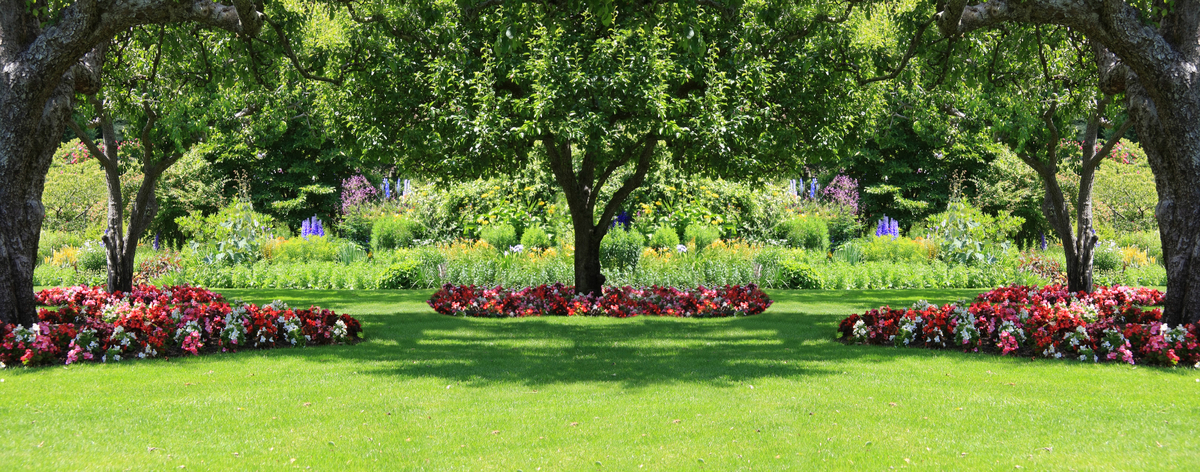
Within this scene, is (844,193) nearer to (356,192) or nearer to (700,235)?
(700,235)

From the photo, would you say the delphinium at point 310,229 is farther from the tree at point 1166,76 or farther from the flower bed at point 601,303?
the tree at point 1166,76

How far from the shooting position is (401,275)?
A: 55.0 feet

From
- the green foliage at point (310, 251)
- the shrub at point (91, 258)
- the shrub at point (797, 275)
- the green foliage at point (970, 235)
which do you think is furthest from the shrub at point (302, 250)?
the green foliage at point (970, 235)

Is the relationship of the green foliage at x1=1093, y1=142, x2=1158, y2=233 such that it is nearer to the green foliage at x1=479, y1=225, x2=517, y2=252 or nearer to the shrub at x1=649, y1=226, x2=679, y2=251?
the shrub at x1=649, y1=226, x2=679, y2=251

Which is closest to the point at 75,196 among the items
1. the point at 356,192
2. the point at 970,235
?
the point at 356,192

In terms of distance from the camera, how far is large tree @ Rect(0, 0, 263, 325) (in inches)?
305

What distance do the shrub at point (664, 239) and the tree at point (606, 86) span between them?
5933mm

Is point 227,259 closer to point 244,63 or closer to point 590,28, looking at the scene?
point 244,63

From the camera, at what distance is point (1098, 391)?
6461mm

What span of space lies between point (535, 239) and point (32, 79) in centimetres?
1110

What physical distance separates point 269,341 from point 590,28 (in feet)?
18.7

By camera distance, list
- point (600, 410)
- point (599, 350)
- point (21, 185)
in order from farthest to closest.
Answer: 1. point (599, 350)
2. point (21, 185)
3. point (600, 410)

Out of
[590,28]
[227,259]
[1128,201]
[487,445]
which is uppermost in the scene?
[590,28]

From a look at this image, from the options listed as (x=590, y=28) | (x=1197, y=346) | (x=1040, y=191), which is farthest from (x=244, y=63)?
(x=1040, y=191)
